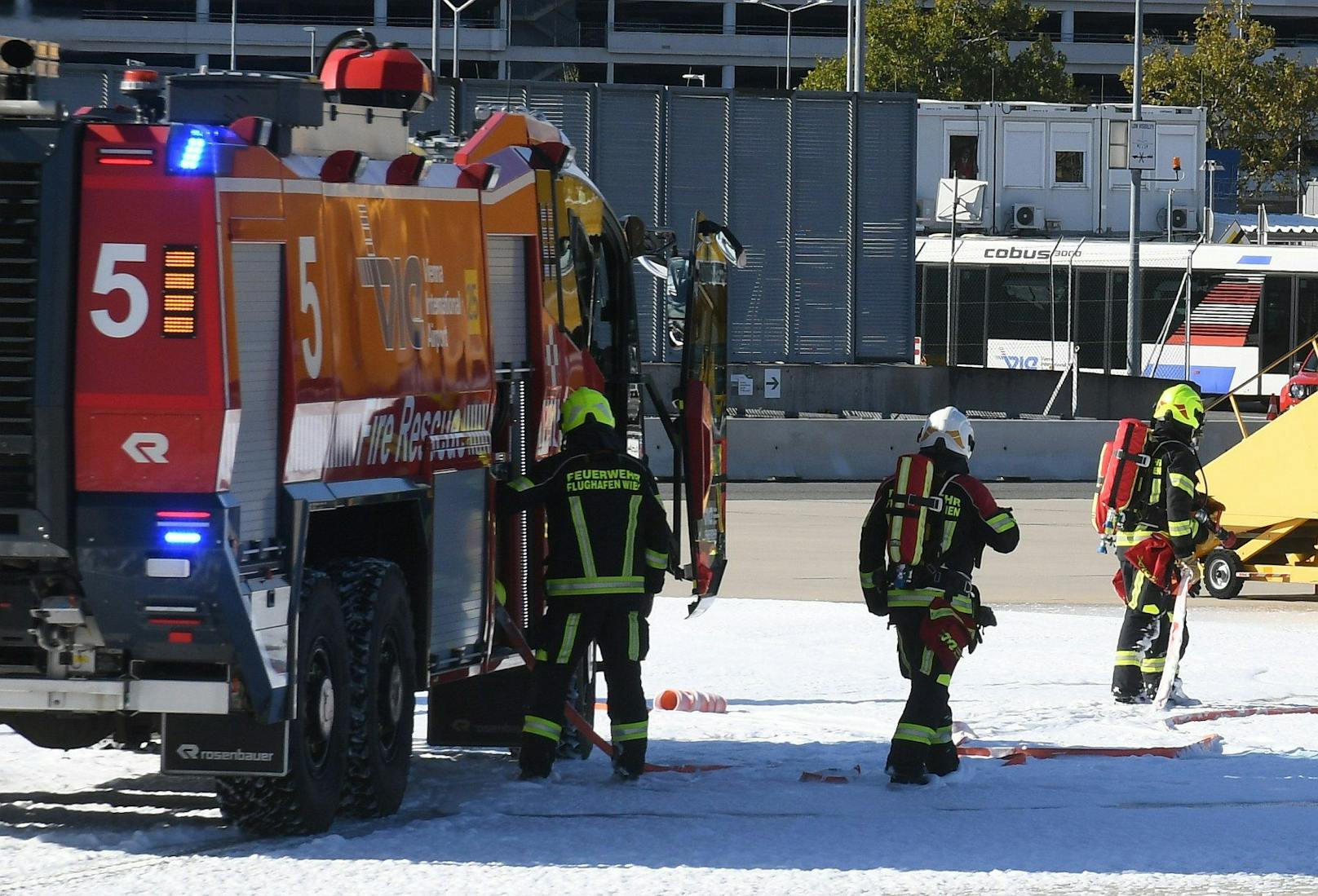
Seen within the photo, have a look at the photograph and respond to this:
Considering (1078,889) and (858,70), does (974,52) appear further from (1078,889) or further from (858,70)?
(1078,889)

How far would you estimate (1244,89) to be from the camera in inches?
2552

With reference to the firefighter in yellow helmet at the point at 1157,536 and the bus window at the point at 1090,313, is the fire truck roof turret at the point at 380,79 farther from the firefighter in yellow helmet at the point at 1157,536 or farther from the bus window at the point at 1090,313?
the bus window at the point at 1090,313

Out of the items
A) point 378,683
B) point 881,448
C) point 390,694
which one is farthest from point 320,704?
point 881,448

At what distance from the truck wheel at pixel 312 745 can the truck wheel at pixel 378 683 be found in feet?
0.23

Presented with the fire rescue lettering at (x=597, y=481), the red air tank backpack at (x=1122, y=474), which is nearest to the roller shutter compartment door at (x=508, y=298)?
the fire rescue lettering at (x=597, y=481)

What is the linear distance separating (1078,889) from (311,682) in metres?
2.77

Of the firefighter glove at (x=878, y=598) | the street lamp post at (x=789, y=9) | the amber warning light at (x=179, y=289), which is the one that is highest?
the street lamp post at (x=789, y=9)

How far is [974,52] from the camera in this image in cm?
6994

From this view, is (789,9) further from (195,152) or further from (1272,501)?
(195,152)

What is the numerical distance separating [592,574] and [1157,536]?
13.5ft

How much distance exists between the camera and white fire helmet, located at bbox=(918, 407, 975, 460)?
9.42m

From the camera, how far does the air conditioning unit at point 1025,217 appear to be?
47500 mm

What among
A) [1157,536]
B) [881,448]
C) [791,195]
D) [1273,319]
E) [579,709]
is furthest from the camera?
[1273,319]

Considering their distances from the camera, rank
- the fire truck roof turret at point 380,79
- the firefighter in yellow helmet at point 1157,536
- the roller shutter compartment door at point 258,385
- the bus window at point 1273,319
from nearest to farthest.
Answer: the roller shutter compartment door at point 258,385, the fire truck roof turret at point 380,79, the firefighter in yellow helmet at point 1157,536, the bus window at point 1273,319
